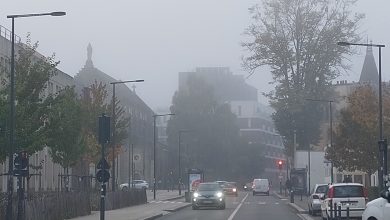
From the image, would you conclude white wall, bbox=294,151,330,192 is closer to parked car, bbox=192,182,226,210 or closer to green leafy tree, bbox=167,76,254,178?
parked car, bbox=192,182,226,210

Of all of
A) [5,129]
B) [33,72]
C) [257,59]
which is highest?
[257,59]

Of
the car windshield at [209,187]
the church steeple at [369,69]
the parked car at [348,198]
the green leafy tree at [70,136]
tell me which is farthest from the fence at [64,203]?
the church steeple at [369,69]

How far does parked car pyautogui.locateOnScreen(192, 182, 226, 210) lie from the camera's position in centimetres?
5750

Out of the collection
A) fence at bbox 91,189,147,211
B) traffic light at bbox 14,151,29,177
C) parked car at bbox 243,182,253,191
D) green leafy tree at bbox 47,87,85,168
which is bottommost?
parked car at bbox 243,182,253,191

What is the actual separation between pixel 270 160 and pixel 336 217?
143 meters

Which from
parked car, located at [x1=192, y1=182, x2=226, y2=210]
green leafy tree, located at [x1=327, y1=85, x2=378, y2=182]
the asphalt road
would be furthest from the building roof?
the asphalt road

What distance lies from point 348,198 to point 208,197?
843 inches

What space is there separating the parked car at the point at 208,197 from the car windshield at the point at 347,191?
20914 mm

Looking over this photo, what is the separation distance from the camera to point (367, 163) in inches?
2261

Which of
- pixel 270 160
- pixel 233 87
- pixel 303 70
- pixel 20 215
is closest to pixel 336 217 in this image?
pixel 20 215

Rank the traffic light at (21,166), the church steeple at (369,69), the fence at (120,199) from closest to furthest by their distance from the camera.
A: the traffic light at (21,166) < the fence at (120,199) < the church steeple at (369,69)

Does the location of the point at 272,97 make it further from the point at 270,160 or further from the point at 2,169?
the point at 270,160

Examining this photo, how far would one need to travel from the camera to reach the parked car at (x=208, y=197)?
57.5 metres

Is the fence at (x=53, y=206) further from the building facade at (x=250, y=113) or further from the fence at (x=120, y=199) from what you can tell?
the building facade at (x=250, y=113)
